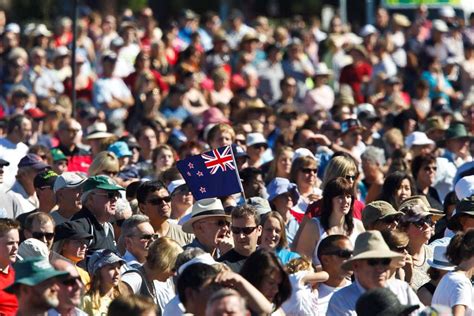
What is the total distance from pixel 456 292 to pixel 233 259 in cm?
172

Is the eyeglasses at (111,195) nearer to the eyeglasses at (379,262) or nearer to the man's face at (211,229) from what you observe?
the man's face at (211,229)

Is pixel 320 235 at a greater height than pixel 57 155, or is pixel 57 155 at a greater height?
pixel 320 235


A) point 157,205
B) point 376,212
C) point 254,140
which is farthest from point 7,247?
point 254,140

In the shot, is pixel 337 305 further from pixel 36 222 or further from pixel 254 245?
pixel 36 222

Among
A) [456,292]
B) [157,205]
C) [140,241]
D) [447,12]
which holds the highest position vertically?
[456,292]

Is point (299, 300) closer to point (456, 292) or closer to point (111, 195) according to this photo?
point (456, 292)

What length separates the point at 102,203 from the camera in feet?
41.9

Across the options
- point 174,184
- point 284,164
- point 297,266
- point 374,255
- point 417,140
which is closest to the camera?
point 374,255

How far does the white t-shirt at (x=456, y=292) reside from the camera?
1052 cm

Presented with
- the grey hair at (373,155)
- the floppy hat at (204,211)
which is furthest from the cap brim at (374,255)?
the grey hair at (373,155)

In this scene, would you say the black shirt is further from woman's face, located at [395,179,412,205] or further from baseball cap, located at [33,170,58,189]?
woman's face, located at [395,179,412,205]

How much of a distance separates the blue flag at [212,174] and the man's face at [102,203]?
658mm

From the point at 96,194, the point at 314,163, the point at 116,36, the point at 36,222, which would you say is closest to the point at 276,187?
the point at 314,163

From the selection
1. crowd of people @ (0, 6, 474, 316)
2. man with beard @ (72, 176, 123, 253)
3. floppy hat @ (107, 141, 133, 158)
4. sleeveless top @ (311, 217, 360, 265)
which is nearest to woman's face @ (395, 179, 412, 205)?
crowd of people @ (0, 6, 474, 316)
